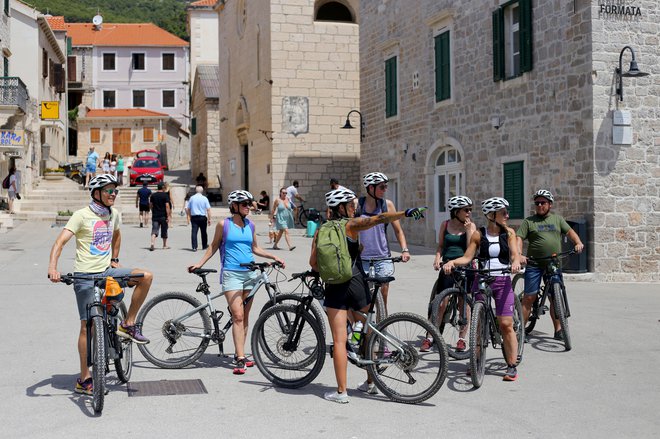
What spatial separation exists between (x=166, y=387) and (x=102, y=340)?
101cm

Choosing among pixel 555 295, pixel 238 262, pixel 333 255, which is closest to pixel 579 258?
pixel 555 295

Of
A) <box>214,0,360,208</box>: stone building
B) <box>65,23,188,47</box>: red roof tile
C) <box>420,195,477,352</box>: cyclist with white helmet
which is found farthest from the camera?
<box>65,23,188,47</box>: red roof tile

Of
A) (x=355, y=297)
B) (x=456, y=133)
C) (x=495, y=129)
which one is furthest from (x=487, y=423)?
(x=456, y=133)

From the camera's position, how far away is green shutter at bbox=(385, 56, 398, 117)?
24.2 m

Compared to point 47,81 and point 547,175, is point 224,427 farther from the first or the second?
point 47,81

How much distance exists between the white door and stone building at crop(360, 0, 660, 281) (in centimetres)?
3

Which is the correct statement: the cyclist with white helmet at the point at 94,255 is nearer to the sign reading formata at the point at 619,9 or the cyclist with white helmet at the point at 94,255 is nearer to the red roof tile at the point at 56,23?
the sign reading formata at the point at 619,9

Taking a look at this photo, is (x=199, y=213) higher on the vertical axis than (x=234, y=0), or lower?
lower

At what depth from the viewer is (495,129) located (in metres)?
18.7

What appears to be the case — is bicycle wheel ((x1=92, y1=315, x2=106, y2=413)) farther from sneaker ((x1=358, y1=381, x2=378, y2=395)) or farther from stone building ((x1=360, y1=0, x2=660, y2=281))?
stone building ((x1=360, y1=0, x2=660, y2=281))

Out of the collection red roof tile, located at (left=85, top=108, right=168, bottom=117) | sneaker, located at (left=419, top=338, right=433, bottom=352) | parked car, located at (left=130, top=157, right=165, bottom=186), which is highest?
red roof tile, located at (left=85, top=108, right=168, bottom=117)

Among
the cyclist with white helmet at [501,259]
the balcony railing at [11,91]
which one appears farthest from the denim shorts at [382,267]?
the balcony railing at [11,91]

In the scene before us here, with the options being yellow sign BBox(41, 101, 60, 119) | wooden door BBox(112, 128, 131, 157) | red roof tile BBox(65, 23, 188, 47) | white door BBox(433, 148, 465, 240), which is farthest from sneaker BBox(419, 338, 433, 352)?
red roof tile BBox(65, 23, 188, 47)

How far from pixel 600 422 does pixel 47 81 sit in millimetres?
43283
